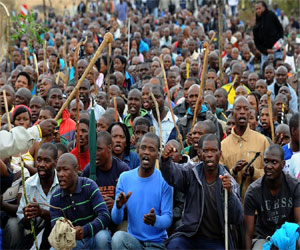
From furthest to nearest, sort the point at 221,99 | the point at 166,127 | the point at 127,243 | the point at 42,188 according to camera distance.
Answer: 1. the point at 221,99
2. the point at 166,127
3. the point at 42,188
4. the point at 127,243

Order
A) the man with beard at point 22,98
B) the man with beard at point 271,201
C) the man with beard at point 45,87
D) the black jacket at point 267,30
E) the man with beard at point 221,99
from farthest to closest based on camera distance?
the black jacket at point 267,30 → the man with beard at point 45,87 → the man with beard at point 221,99 → the man with beard at point 22,98 → the man with beard at point 271,201

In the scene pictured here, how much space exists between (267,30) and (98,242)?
12.0 meters

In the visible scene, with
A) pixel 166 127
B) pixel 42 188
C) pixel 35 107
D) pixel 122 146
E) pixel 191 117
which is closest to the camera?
pixel 42 188

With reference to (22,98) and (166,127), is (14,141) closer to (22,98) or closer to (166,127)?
(166,127)

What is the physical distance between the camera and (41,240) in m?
7.29

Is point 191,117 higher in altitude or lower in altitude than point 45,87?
lower

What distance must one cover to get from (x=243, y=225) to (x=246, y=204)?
0.22 m

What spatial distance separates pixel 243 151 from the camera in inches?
314

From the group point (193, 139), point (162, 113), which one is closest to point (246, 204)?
point (193, 139)

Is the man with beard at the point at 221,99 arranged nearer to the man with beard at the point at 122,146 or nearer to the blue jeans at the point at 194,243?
the man with beard at the point at 122,146

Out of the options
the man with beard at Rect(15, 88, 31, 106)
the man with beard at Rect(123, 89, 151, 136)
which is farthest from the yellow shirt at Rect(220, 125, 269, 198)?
the man with beard at Rect(15, 88, 31, 106)

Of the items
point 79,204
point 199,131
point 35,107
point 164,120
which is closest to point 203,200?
point 79,204

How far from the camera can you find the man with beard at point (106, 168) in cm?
754

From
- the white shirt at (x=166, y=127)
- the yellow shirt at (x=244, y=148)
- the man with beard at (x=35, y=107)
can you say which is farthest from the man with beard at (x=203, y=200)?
the man with beard at (x=35, y=107)
